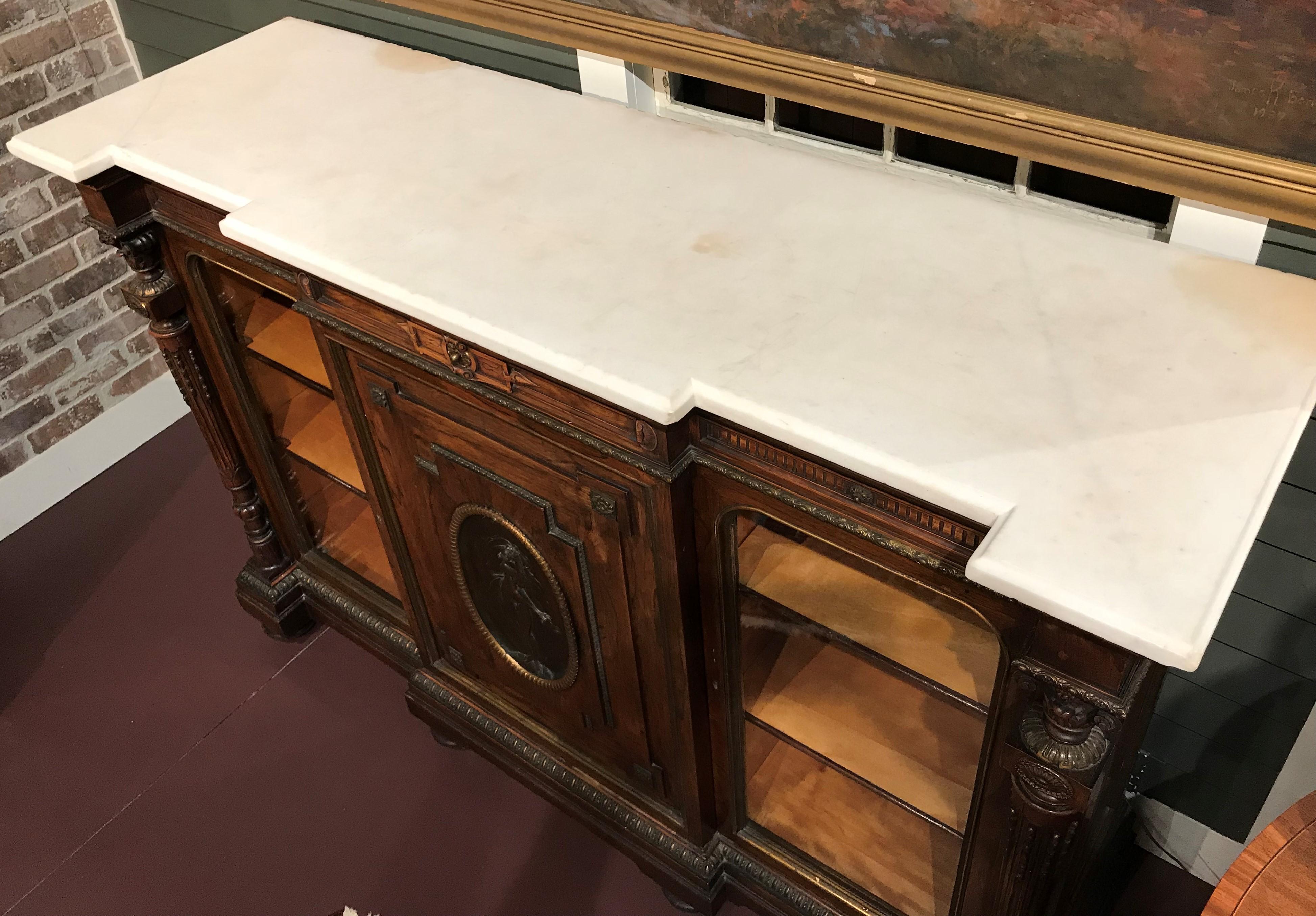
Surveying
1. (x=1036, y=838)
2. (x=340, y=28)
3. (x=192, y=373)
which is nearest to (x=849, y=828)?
(x=1036, y=838)

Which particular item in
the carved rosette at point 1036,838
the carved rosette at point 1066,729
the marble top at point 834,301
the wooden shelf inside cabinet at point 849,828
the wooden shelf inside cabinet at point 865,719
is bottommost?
the wooden shelf inside cabinet at point 849,828

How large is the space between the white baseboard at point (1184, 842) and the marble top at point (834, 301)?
111cm

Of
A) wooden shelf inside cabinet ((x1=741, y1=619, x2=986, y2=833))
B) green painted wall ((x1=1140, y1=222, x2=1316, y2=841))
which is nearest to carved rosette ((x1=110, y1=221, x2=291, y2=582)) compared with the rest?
wooden shelf inside cabinet ((x1=741, y1=619, x2=986, y2=833))

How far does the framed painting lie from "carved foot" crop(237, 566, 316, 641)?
1.57m

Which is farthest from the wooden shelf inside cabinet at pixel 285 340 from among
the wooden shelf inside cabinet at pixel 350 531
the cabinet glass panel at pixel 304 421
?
the wooden shelf inside cabinet at pixel 350 531

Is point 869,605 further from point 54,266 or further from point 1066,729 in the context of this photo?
point 54,266

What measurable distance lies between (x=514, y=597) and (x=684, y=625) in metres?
0.40

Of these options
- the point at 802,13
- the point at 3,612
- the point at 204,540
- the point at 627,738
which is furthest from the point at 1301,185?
the point at 3,612

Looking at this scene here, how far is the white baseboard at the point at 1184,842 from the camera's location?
188cm

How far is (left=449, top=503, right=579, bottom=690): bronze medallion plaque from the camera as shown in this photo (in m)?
1.64

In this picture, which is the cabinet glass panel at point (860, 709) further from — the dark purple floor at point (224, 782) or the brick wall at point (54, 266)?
the brick wall at point (54, 266)

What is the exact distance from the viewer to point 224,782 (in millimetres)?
2234

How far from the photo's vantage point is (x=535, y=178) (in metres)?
1.55

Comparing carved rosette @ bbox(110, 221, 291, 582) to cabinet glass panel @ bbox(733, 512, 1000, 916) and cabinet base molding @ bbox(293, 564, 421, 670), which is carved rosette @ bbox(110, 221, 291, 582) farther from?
cabinet glass panel @ bbox(733, 512, 1000, 916)
